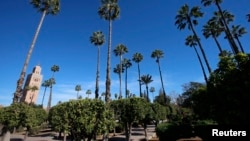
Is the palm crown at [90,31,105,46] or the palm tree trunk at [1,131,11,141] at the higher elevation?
the palm crown at [90,31,105,46]

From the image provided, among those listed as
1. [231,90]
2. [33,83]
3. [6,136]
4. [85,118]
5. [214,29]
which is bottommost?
[6,136]

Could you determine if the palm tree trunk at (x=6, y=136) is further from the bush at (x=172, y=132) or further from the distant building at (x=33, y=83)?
the distant building at (x=33, y=83)

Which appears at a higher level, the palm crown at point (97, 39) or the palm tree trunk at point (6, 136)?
the palm crown at point (97, 39)

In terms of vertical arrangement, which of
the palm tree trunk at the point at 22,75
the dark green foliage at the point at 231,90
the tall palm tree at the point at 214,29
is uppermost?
the tall palm tree at the point at 214,29

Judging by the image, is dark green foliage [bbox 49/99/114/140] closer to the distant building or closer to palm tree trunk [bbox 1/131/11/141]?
palm tree trunk [bbox 1/131/11/141]

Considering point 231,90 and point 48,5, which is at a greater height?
point 48,5

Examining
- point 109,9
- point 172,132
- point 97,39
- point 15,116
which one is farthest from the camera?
point 97,39

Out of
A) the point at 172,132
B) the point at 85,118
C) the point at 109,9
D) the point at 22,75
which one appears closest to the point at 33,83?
the point at 109,9

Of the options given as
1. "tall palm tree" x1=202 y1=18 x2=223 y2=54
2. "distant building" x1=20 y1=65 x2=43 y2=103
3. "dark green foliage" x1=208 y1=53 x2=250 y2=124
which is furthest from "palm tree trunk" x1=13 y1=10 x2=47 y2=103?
"distant building" x1=20 y1=65 x2=43 y2=103

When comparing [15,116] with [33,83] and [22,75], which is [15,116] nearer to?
[22,75]

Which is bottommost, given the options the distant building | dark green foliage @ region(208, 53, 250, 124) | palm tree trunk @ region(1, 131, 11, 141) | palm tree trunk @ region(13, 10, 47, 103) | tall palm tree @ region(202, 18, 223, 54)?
palm tree trunk @ region(1, 131, 11, 141)

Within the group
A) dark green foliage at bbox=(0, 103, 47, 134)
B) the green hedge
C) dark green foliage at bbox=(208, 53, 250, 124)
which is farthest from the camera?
the green hedge

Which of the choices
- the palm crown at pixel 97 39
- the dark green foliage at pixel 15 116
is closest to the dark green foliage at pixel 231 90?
the dark green foliage at pixel 15 116

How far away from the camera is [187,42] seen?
51250 mm
